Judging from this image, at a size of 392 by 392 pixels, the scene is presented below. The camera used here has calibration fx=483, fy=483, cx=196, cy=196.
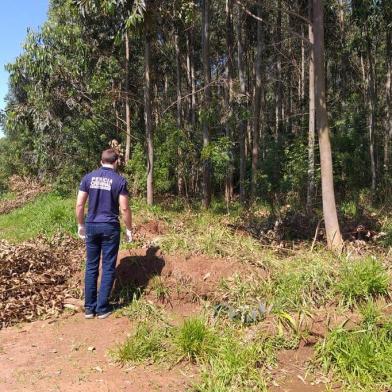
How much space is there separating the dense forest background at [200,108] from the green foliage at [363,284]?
7.33 meters

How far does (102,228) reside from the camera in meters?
5.46

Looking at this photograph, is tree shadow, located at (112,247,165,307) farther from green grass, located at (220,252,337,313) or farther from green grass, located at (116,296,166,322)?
green grass, located at (220,252,337,313)

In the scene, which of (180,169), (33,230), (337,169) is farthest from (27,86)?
(337,169)

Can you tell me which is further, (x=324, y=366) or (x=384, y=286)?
(x=384, y=286)

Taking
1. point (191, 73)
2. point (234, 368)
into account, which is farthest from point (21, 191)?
point (234, 368)

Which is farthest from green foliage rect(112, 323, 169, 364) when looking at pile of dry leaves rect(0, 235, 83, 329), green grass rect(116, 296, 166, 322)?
pile of dry leaves rect(0, 235, 83, 329)

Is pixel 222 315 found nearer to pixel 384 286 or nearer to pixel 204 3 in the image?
pixel 384 286

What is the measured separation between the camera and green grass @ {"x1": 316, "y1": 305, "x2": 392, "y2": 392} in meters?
3.93

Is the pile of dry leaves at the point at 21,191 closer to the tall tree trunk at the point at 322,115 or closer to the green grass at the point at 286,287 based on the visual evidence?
the tall tree trunk at the point at 322,115

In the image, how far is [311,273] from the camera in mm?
5316

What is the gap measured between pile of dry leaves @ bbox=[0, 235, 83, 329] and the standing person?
1.94ft

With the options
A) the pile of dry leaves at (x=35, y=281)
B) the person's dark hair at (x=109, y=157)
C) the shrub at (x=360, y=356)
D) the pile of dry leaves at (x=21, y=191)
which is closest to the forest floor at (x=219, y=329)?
the shrub at (x=360, y=356)

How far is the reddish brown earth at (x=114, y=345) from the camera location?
13.4 ft

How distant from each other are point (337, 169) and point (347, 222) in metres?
7.42
